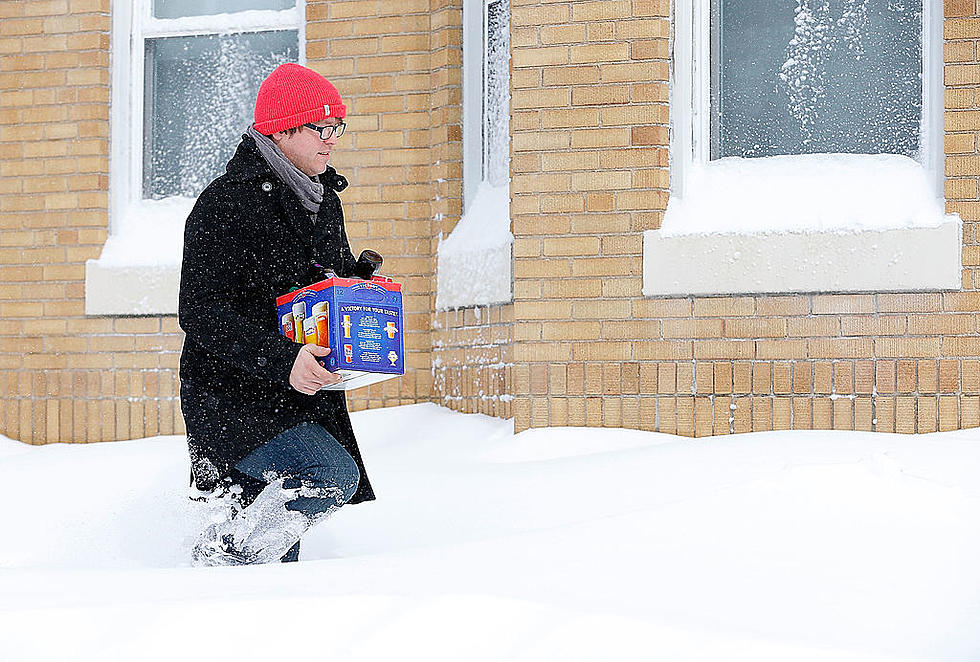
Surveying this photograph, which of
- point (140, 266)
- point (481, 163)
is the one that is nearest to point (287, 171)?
point (481, 163)

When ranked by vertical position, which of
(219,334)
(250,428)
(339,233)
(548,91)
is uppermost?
→ (548,91)

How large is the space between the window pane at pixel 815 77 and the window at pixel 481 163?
112cm

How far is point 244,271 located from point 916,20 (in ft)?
10.4

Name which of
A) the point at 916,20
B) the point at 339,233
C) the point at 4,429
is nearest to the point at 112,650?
the point at 339,233

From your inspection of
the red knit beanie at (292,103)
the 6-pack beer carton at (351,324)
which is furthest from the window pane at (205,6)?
the 6-pack beer carton at (351,324)

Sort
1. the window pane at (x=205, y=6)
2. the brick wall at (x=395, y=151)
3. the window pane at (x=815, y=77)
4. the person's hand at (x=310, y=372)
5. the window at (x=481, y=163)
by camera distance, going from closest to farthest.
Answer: the person's hand at (x=310, y=372)
the window pane at (x=815, y=77)
the window at (x=481, y=163)
the brick wall at (x=395, y=151)
the window pane at (x=205, y=6)

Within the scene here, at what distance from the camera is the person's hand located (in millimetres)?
3029

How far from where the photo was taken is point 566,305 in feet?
16.7

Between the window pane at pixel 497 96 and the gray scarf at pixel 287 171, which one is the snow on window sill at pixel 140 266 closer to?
the window pane at pixel 497 96

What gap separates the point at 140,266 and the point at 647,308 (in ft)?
9.35

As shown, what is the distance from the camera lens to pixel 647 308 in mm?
4984

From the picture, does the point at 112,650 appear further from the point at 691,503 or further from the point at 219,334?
the point at 691,503

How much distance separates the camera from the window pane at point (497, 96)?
578 centimetres

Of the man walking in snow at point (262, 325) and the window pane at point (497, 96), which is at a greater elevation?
the window pane at point (497, 96)
